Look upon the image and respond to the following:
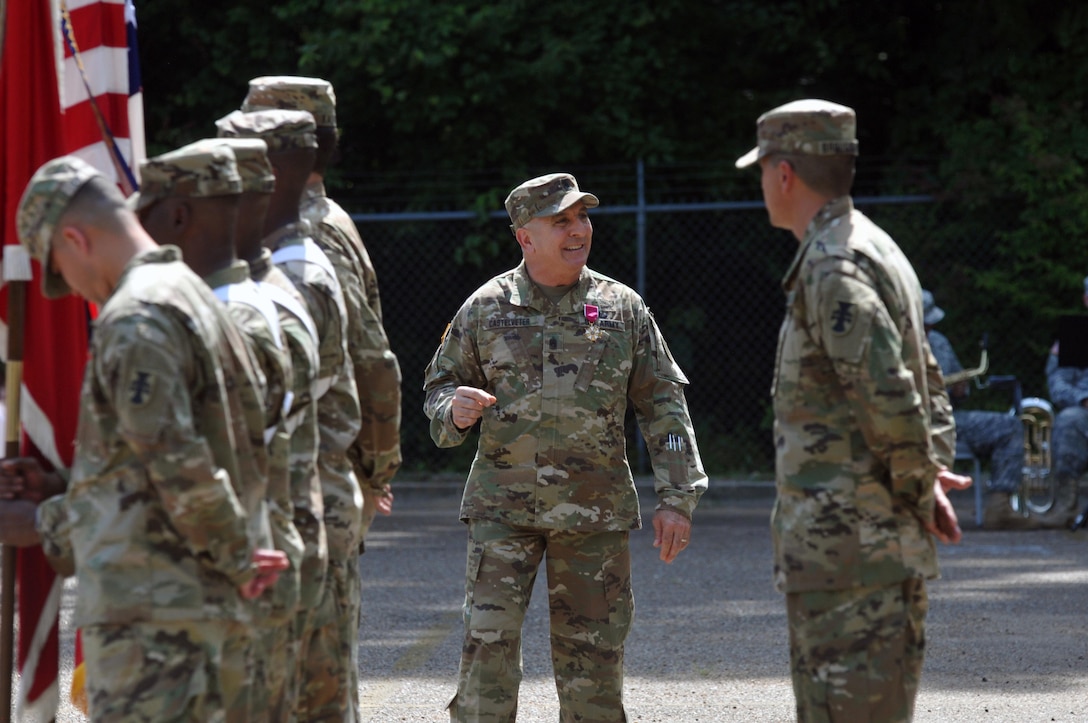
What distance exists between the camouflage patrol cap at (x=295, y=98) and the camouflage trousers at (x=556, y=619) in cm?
153

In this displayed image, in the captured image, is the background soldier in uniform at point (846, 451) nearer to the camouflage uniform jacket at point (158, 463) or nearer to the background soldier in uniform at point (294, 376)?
the background soldier in uniform at point (294, 376)

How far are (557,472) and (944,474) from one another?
1.51m

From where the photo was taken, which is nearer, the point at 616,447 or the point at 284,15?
the point at 616,447

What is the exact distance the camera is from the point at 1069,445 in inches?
438

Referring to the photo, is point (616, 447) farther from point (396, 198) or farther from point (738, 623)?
point (396, 198)

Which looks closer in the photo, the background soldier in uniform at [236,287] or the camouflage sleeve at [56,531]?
the camouflage sleeve at [56,531]

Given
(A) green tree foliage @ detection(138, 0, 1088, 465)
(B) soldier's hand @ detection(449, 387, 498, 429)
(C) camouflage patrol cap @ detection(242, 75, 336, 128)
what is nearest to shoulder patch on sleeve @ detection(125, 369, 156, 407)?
(C) camouflage patrol cap @ detection(242, 75, 336, 128)

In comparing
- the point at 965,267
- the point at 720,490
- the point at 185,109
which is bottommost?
the point at 720,490

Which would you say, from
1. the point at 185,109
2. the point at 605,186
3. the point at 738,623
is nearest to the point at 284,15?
the point at 185,109

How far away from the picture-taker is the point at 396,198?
14445mm

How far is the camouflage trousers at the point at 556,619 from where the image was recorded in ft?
16.6

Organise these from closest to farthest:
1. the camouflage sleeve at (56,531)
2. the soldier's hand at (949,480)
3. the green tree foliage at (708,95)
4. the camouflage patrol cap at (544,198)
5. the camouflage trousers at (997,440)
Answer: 1. the camouflage sleeve at (56,531)
2. the soldier's hand at (949,480)
3. the camouflage patrol cap at (544,198)
4. the camouflage trousers at (997,440)
5. the green tree foliage at (708,95)

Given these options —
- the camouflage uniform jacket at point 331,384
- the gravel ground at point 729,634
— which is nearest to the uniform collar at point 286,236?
the camouflage uniform jacket at point 331,384

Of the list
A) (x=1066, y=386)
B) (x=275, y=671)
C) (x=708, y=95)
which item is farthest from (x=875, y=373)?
(x=708, y=95)
